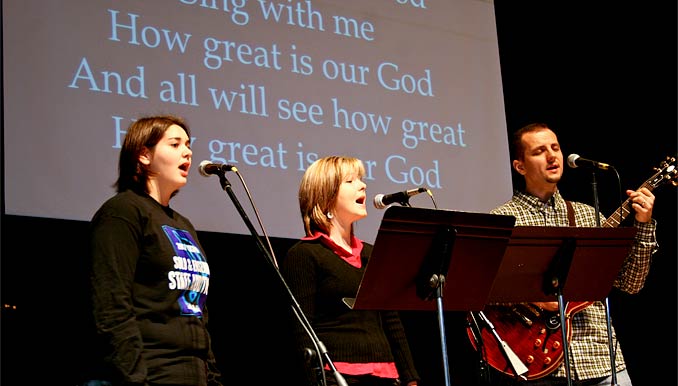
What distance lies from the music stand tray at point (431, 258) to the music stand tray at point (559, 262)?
0.69ft

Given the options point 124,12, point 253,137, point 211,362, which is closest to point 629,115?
point 253,137

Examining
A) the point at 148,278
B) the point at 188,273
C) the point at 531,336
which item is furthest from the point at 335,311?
the point at 531,336

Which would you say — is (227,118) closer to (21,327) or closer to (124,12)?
(124,12)

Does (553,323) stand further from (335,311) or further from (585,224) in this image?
(335,311)

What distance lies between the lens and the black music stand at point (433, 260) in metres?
3.01

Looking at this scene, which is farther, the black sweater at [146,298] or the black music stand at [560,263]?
the black music stand at [560,263]

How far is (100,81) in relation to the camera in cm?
425

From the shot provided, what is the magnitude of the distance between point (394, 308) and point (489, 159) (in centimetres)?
242

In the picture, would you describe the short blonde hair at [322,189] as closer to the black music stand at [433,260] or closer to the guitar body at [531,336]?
the black music stand at [433,260]

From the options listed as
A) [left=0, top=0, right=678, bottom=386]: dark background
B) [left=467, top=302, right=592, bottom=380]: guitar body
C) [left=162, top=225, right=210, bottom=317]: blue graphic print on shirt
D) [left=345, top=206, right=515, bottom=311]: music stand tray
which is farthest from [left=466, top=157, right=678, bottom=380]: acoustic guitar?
[left=162, top=225, right=210, bottom=317]: blue graphic print on shirt

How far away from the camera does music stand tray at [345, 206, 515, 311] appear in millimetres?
3008

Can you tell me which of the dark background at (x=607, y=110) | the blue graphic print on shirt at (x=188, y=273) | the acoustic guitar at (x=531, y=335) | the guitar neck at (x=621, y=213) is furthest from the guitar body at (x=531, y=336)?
the blue graphic print on shirt at (x=188, y=273)

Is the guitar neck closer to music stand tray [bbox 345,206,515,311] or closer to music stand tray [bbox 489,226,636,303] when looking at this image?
music stand tray [bbox 489,226,636,303]

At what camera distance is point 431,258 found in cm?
312
